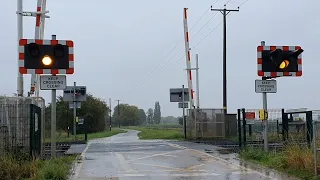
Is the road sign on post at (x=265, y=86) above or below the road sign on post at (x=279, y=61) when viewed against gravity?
below

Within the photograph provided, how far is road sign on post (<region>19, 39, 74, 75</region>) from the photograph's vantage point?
1091 centimetres

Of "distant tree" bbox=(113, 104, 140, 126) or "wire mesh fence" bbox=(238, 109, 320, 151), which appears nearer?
"wire mesh fence" bbox=(238, 109, 320, 151)

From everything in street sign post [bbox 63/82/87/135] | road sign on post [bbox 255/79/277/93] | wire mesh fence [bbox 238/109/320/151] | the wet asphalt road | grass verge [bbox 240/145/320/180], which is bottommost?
the wet asphalt road

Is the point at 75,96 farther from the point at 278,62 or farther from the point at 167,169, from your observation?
the point at 278,62

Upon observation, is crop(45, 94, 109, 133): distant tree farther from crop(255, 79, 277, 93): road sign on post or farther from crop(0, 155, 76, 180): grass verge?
crop(0, 155, 76, 180): grass verge

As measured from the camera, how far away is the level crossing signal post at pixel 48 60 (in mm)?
10906

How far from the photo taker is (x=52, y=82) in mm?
11219

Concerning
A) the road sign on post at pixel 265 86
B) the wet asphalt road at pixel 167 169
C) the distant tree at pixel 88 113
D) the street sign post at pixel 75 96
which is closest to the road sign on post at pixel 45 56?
the wet asphalt road at pixel 167 169

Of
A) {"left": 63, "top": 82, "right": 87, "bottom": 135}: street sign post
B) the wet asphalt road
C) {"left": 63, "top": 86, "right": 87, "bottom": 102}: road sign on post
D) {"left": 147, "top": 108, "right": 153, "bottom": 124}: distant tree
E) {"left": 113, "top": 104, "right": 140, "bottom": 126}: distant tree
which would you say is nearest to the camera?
the wet asphalt road

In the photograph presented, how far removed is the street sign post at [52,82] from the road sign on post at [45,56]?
17cm

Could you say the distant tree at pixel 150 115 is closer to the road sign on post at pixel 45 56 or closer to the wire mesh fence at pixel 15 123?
the wire mesh fence at pixel 15 123

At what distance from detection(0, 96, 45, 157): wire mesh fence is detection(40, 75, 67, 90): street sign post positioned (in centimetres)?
130

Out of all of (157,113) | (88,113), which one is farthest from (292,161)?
(157,113)

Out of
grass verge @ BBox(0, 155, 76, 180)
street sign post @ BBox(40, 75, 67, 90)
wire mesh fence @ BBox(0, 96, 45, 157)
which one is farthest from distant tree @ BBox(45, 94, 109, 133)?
grass verge @ BBox(0, 155, 76, 180)
